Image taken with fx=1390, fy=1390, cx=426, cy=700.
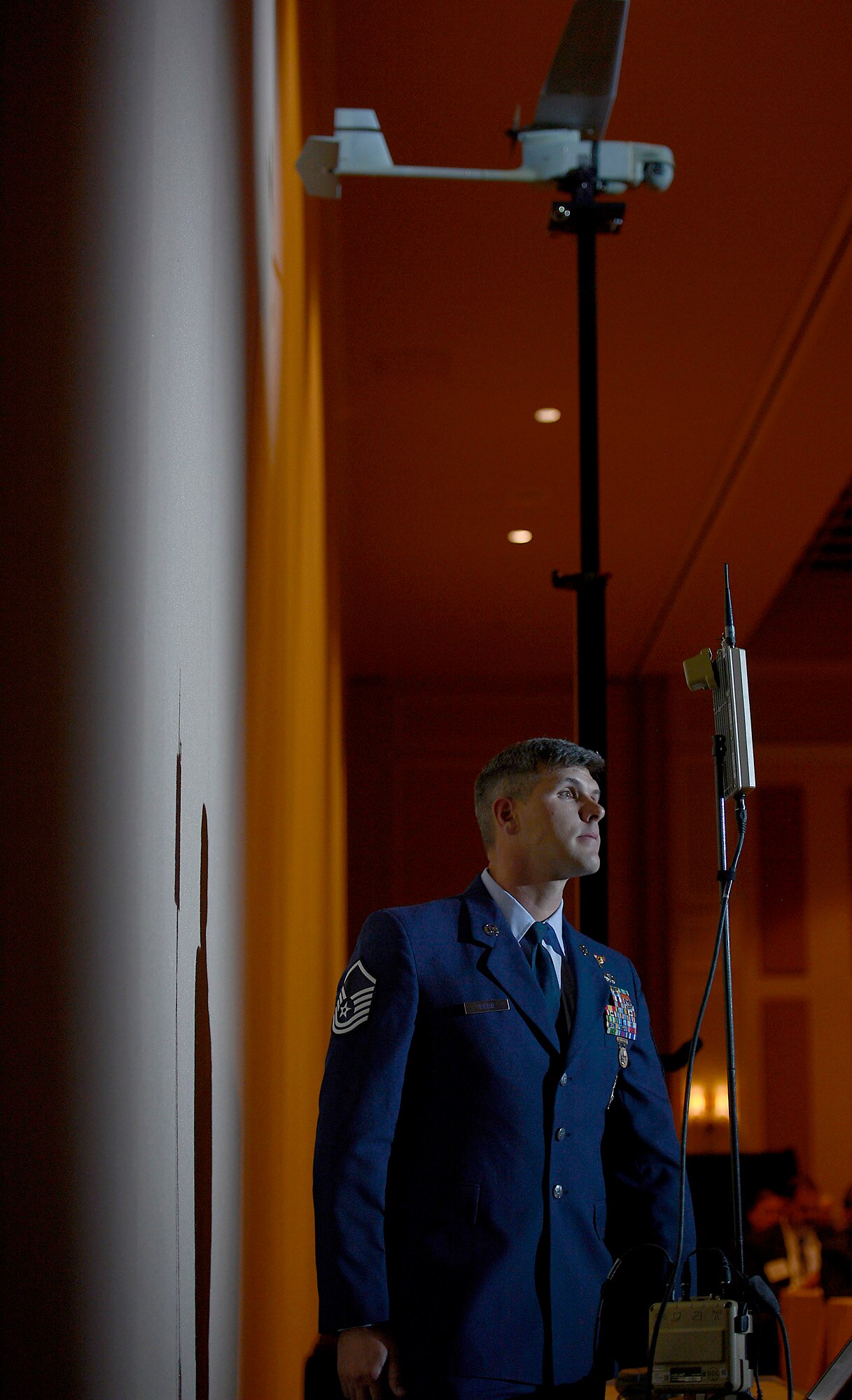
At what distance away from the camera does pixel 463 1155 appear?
1.60 metres

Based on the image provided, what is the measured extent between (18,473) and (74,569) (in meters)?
0.06

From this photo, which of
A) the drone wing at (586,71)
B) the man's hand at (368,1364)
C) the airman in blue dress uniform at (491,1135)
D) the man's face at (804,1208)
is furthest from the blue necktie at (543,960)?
the man's face at (804,1208)

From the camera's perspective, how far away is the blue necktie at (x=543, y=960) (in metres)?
1.76

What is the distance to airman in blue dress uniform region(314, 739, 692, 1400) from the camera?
154 centimetres

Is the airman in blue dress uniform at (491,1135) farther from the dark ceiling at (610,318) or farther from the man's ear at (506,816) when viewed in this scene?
the dark ceiling at (610,318)

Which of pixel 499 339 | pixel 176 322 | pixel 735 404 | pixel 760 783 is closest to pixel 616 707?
pixel 760 783

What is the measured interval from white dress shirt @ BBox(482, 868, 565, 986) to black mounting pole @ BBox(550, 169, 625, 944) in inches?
30.4

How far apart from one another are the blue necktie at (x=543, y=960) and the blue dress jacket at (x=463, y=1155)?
0.04 m

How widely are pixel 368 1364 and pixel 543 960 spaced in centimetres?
52

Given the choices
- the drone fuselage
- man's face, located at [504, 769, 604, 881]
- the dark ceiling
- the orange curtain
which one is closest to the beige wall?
the orange curtain

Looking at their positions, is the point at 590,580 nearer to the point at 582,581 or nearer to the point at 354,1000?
the point at 582,581

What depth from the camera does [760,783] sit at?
9.92 metres

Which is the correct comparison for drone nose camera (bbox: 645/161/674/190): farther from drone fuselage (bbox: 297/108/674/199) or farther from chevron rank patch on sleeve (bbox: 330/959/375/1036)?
chevron rank patch on sleeve (bbox: 330/959/375/1036)

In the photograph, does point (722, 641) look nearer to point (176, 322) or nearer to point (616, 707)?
point (176, 322)
